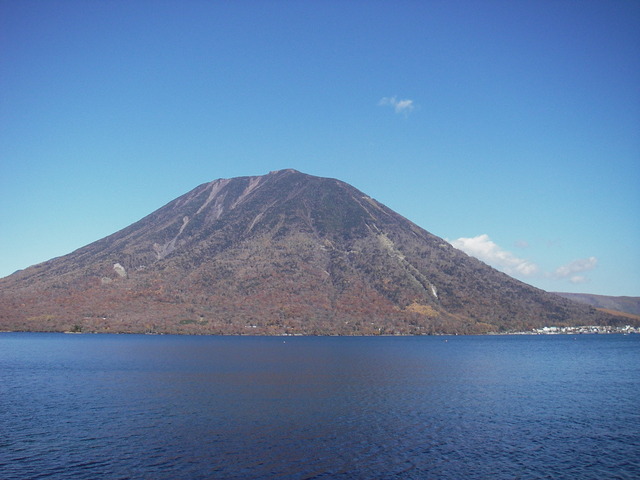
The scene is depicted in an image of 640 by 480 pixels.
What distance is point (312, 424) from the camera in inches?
1634

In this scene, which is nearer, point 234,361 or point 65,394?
point 65,394

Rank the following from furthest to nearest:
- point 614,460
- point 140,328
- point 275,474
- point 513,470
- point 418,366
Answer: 1. point 140,328
2. point 418,366
3. point 614,460
4. point 513,470
5. point 275,474

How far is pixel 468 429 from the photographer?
133 feet

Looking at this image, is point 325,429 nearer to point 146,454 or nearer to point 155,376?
point 146,454

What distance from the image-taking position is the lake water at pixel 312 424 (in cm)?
3034

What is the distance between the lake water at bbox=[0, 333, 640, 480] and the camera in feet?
99.6

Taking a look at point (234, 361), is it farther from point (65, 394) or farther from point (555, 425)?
point (555, 425)

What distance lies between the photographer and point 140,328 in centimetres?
19412

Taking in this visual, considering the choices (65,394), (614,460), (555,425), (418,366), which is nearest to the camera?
(614,460)

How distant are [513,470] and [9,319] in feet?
724

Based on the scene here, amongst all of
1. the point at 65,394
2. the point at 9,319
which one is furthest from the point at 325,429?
the point at 9,319

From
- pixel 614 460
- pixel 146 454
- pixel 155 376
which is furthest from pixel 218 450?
pixel 155 376

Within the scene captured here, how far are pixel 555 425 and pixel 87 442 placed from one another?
126 feet

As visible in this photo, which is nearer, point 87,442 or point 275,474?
point 275,474
